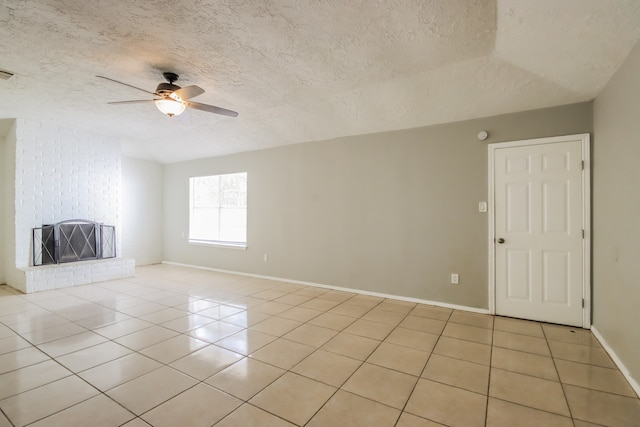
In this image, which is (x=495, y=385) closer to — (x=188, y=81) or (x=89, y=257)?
(x=188, y=81)

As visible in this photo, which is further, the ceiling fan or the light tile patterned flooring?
the ceiling fan

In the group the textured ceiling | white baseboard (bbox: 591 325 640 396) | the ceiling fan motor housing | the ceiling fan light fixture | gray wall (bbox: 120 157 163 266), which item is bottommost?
white baseboard (bbox: 591 325 640 396)

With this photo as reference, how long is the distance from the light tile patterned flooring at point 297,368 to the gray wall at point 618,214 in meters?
0.32

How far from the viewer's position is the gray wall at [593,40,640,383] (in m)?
2.11

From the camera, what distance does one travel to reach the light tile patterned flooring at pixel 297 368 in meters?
1.82

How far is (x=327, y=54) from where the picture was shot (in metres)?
2.68

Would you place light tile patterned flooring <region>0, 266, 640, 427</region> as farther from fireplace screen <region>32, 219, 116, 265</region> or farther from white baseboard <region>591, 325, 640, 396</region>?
fireplace screen <region>32, 219, 116, 265</region>

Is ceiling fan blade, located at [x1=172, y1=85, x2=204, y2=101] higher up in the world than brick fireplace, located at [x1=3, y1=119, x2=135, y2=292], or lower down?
higher up

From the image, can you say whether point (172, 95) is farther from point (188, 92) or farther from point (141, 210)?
point (141, 210)

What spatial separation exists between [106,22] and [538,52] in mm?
3476

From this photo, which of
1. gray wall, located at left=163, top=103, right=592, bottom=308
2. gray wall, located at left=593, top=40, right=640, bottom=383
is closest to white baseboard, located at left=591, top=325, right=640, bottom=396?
gray wall, located at left=593, top=40, right=640, bottom=383

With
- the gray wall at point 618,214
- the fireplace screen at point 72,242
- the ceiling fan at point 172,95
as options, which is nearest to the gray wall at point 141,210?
the fireplace screen at point 72,242

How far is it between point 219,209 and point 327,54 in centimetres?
447

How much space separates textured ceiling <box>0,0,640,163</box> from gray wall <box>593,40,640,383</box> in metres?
0.30
